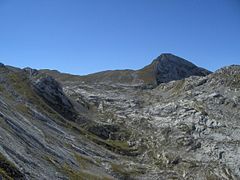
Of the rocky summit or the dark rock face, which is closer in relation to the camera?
the rocky summit

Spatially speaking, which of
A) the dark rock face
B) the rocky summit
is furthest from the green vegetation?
the dark rock face

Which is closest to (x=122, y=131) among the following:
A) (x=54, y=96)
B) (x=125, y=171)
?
(x=54, y=96)

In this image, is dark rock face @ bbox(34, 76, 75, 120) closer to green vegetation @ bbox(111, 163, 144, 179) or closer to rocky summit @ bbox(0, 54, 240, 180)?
rocky summit @ bbox(0, 54, 240, 180)

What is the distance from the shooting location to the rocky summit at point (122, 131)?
6956cm

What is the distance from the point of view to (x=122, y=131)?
122062 mm

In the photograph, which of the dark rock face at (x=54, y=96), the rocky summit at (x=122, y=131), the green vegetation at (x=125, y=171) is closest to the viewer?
the rocky summit at (x=122, y=131)

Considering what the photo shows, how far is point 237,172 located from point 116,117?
170 ft

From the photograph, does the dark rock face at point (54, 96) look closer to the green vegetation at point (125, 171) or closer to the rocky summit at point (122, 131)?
the rocky summit at point (122, 131)

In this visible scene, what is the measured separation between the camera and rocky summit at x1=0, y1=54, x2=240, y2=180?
6956 centimetres

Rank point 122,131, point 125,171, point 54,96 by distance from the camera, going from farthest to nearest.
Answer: point 54,96
point 122,131
point 125,171

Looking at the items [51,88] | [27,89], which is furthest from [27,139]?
[51,88]

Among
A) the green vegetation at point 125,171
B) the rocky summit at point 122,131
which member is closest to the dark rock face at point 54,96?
the rocky summit at point 122,131

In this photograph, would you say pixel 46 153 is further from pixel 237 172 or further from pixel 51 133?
pixel 237 172

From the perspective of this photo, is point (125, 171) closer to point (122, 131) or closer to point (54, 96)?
point (122, 131)
